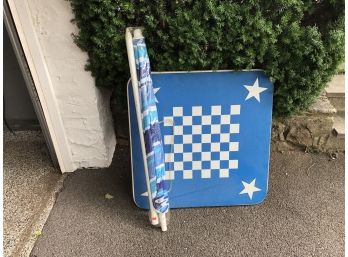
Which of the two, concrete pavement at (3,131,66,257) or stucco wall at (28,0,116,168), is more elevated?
stucco wall at (28,0,116,168)

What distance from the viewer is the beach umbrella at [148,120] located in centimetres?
174

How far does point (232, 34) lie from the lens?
178 cm

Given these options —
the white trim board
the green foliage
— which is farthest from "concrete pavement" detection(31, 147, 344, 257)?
the green foliage

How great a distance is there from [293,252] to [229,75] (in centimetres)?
104

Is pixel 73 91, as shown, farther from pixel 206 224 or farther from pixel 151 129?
pixel 206 224

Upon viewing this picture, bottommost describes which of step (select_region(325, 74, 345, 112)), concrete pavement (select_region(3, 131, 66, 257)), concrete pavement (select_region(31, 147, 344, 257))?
concrete pavement (select_region(31, 147, 344, 257))

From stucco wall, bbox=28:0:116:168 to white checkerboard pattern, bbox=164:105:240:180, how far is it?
0.56 m

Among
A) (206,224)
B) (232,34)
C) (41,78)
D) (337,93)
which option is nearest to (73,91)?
(41,78)

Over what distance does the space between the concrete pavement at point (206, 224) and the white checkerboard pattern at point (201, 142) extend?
0.28 metres

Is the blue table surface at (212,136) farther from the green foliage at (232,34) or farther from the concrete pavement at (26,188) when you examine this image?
the concrete pavement at (26,188)

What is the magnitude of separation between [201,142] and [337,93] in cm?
129

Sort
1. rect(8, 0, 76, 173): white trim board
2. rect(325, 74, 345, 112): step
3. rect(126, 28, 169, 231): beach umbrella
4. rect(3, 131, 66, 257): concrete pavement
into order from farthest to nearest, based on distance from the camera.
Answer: rect(325, 74, 345, 112): step → rect(3, 131, 66, 257): concrete pavement → rect(8, 0, 76, 173): white trim board → rect(126, 28, 169, 231): beach umbrella

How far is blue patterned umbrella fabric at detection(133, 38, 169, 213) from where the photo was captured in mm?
1749

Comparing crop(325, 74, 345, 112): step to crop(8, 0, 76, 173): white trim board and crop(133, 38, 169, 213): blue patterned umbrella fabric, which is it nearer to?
crop(133, 38, 169, 213): blue patterned umbrella fabric
